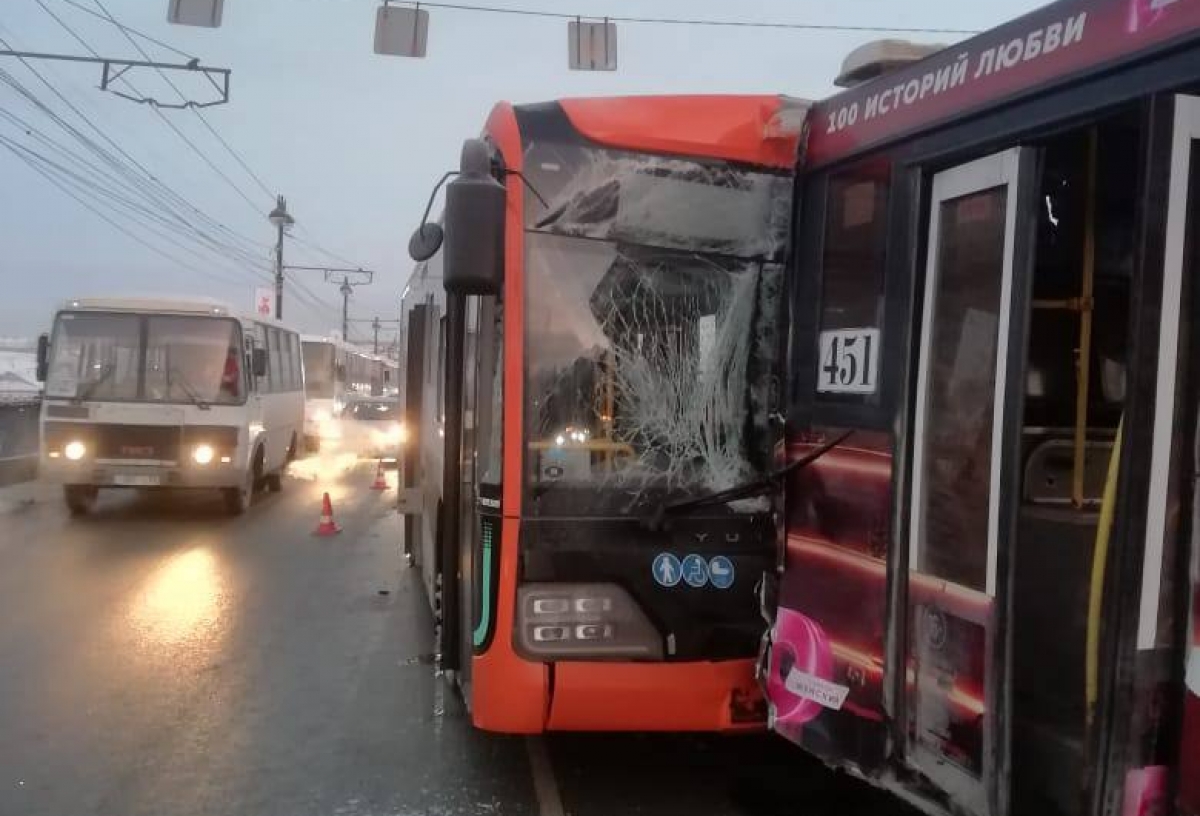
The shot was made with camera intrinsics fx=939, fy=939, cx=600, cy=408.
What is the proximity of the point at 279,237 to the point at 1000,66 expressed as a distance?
36.5 m

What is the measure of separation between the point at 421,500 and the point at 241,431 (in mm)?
5782

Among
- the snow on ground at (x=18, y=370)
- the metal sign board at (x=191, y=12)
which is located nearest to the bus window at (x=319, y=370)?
the snow on ground at (x=18, y=370)

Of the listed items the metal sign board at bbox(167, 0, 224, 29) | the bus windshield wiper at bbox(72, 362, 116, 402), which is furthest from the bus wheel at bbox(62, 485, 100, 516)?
the metal sign board at bbox(167, 0, 224, 29)

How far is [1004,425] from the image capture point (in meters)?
2.71

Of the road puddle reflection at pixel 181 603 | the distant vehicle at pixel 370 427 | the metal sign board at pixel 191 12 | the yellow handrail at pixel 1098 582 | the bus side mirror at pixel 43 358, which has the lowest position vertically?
the road puddle reflection at pixel 181 603

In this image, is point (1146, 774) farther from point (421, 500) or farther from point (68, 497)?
Answer: point (68, 497)

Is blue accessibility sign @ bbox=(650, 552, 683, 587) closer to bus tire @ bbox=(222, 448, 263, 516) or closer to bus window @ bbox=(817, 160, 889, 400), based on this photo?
bus window @ bbox=(817, 160, 889, 400)

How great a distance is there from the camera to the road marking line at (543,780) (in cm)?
406

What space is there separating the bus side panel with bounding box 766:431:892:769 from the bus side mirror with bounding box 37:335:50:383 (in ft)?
36.2

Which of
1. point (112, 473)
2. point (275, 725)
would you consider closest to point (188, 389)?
point (112, 473)

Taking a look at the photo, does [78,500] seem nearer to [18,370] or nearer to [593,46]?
[593,46]

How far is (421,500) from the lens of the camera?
24.1ft

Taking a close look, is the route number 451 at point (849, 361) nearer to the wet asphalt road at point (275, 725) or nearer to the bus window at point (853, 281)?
the bus window at point (853, 281)

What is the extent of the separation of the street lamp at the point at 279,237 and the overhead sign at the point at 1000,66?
110 ft
